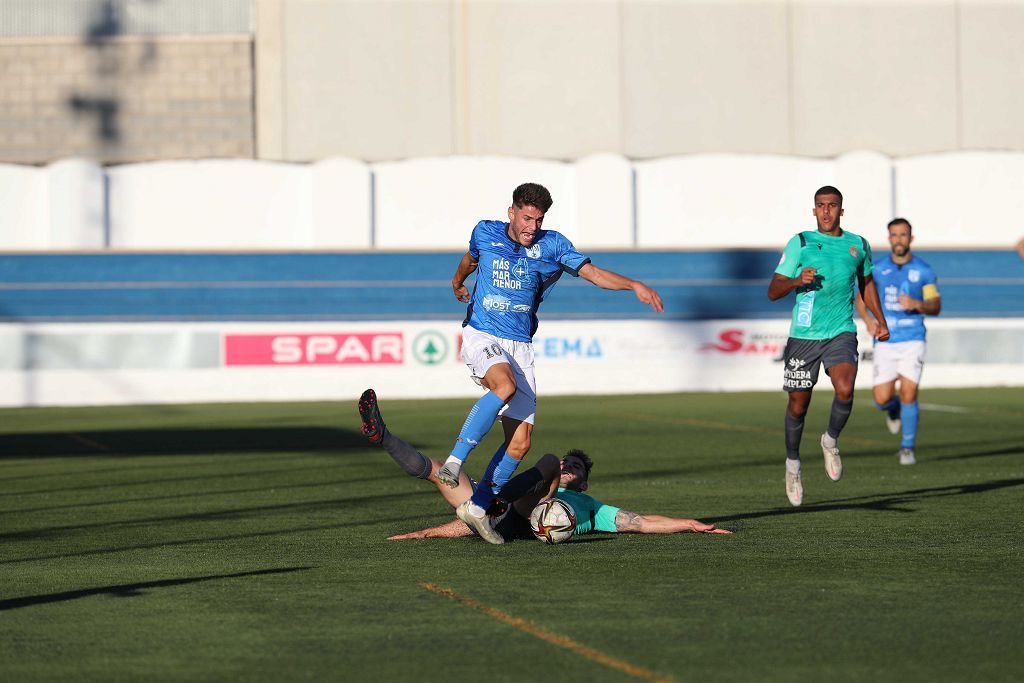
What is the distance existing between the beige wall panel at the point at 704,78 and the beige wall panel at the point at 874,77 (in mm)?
629

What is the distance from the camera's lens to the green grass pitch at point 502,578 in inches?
256

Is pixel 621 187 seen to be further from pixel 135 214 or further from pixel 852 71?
pixel 135 214

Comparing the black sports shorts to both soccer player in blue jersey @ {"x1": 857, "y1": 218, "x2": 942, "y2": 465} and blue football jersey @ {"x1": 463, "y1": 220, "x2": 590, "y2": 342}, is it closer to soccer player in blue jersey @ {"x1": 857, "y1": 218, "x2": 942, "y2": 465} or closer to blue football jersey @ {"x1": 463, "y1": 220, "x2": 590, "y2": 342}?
blue football jersey @ {"x1": 463, "y1": 220, "x2": 590, "y2": 342}

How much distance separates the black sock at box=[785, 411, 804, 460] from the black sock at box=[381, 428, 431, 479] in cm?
348

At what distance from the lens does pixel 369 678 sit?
6.20m

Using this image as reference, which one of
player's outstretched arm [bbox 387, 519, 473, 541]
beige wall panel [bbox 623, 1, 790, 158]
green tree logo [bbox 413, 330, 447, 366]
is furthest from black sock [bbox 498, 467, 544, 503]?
beige wall panel [bbox 623, 1, 790, 158]

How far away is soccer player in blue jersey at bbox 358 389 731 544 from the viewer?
9.82 m

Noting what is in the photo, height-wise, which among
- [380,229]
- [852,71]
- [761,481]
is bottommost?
[761,481]

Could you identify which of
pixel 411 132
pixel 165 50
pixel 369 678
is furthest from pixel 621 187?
pixel 369 678

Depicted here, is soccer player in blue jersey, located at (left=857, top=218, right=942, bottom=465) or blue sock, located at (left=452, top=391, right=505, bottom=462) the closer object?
blue sock, located at (left=452, top=391, right=505, bottom=462)

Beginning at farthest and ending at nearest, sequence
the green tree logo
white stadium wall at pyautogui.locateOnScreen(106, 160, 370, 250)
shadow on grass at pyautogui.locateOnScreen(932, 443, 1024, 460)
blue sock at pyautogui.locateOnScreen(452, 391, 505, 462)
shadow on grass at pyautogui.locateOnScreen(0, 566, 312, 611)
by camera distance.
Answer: white stadium wall at pyautogui.locateOnScreen(106, 160, 370, 250)
the green tree logo
shadow on grass at pyautogui.locateOnScreen(932, 443, 1024, 460)
blue sock at pyautogui.locateOnScreen(452, 391, 505, 462)
shadow on grass at pyautogui.locateOnScreen(0, 566, 312, 611)

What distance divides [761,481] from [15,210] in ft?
96.8

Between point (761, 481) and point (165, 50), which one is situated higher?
point (165, 50)

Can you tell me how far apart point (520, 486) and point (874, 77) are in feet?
114
